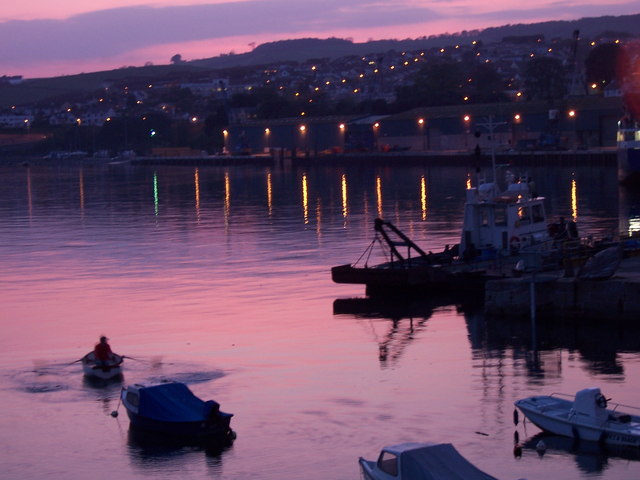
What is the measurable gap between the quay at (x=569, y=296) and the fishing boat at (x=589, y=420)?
7.49 meters

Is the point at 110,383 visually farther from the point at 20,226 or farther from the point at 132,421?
the point at 20,226

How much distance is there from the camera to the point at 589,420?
16906 mm

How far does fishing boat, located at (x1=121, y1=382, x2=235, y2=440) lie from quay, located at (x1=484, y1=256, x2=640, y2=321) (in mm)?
9435

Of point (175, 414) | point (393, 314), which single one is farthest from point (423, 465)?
point (393, 314)

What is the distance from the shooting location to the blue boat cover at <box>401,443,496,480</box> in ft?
46.7

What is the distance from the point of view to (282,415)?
19.3m

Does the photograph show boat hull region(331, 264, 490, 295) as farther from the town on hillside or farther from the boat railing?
the town on hillside

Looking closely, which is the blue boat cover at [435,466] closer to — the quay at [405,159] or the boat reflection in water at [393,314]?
the boat reflection in water at [393,314]

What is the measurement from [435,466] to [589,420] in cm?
355

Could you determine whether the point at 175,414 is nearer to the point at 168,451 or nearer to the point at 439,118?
the point at 168,451

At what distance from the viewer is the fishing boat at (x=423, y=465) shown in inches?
561

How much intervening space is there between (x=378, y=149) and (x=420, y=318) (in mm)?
96344

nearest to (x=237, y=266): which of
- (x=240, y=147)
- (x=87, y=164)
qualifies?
(x=240, y=147)

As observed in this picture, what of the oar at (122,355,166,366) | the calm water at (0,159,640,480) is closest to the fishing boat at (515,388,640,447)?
the calm water at (0,159,640,480)
